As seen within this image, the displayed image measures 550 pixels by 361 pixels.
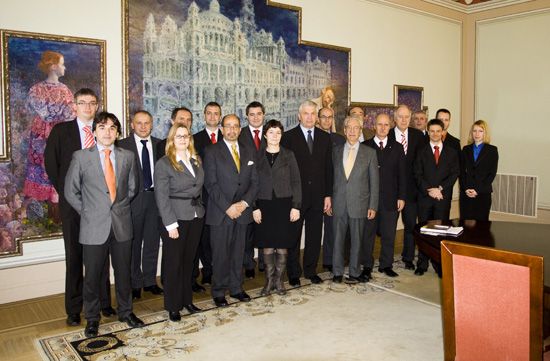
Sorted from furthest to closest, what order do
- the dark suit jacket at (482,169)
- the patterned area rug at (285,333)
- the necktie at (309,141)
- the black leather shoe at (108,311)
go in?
the dark suit jacket at (482,169)
the necktie at (309,141)
the black leather shoe at (108,311)
the patterned area rug at (285,333)

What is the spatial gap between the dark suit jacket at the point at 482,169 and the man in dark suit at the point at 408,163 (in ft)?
2.04

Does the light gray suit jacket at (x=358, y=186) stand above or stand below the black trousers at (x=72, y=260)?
above

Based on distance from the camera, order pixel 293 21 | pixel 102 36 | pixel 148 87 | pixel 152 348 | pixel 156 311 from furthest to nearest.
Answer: pixel 293 21
pixel 148 87
pixel 102 36
pixel 156 311
pixel 152 348

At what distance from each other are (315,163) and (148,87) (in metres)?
1.81

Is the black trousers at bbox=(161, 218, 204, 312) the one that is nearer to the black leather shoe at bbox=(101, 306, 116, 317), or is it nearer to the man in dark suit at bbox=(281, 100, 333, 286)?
the black leather shoe at bbox=(101, 306, 116, 317)

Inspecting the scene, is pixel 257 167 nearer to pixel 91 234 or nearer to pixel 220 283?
pixel 220 283

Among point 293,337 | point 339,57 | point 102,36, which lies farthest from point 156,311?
point 339,57

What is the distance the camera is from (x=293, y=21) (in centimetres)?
586

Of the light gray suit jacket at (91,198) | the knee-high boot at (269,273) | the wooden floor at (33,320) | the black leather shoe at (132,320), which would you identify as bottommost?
the wooden floor at (33,320)

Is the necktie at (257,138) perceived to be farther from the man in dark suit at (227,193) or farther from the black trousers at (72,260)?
the black trousers at (72,260)

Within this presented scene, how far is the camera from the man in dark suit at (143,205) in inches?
159

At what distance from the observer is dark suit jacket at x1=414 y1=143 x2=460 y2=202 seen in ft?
15.8

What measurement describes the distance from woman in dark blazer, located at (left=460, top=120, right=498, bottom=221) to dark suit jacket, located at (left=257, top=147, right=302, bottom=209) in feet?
7.65

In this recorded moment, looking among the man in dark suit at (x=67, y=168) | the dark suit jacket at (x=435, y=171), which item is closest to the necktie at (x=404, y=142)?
the dark suit jacket at (x=435, y=171)
